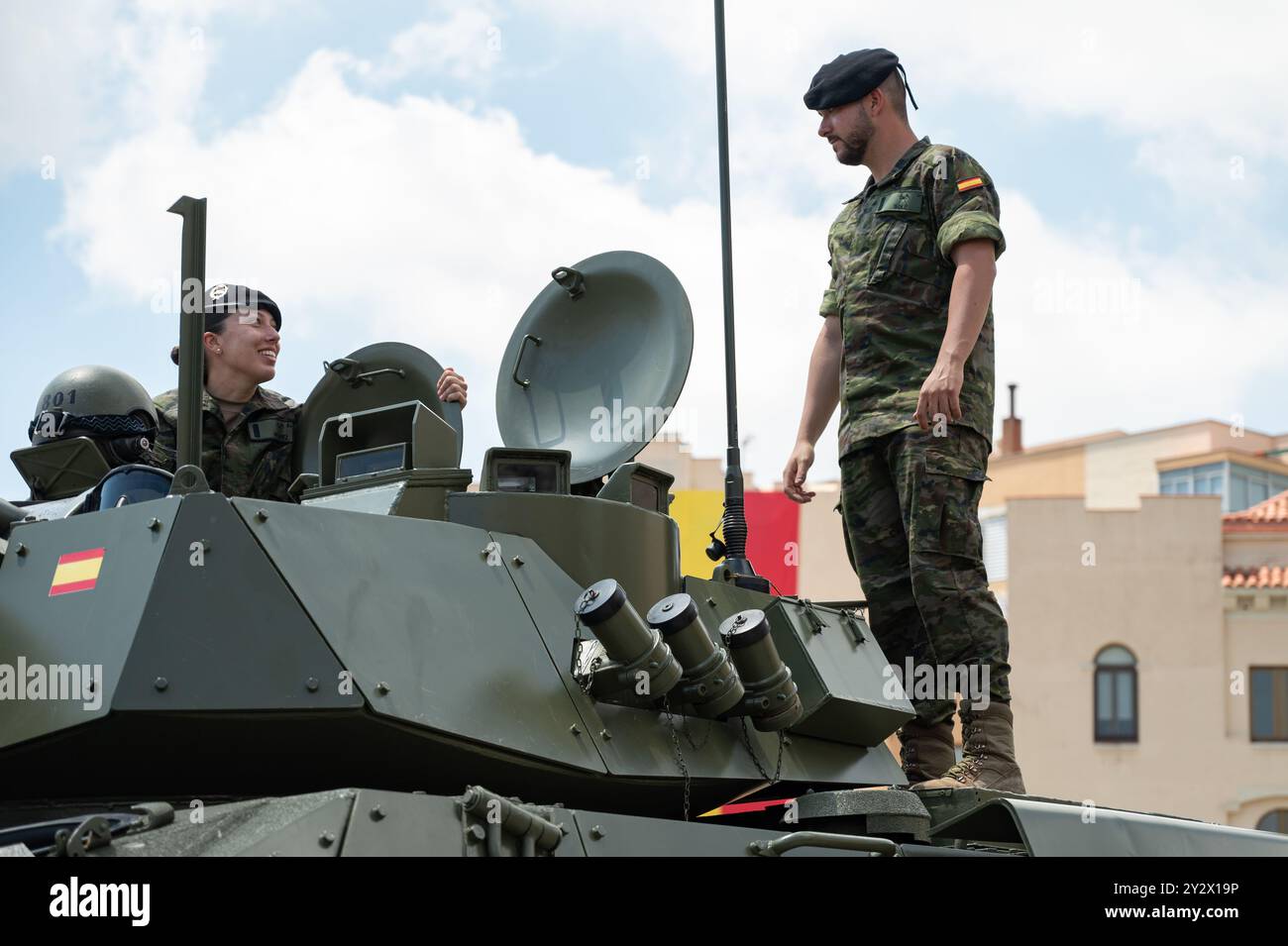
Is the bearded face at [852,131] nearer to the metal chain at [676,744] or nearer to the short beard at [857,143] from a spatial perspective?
the short beard at [857,143]

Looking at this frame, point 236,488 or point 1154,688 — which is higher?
point 236,488

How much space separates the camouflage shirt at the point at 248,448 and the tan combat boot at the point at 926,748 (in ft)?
8.92

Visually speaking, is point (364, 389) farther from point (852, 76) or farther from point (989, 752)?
point (989, 752)

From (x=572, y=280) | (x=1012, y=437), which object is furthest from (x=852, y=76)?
(x=1012, y=437)

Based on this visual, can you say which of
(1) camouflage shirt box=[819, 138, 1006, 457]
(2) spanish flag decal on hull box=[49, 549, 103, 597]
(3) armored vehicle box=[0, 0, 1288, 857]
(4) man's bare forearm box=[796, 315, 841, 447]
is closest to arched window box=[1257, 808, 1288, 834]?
(4) man's bare forearm box=[796, 315, 841, 447]

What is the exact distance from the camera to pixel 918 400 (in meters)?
7.13

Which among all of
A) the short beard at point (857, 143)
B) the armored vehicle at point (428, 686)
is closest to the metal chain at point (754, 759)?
the armored vehicle at point (428, 686)

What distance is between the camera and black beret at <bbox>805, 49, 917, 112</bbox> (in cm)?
756

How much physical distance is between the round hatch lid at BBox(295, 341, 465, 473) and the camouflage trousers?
176 cm

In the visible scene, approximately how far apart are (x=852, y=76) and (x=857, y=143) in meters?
0.26
